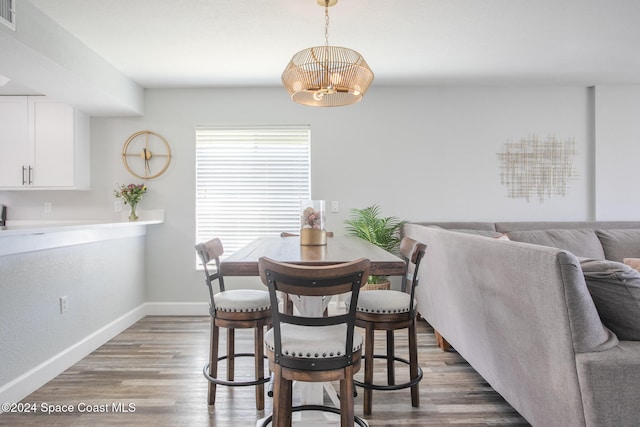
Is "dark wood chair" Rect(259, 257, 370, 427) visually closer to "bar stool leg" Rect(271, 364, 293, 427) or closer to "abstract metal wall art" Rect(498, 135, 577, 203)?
"bar stool leg" Rect(271, 364, 293, 427)

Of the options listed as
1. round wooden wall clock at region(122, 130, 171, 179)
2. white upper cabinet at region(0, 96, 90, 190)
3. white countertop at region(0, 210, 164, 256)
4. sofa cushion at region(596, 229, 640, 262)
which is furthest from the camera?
round wooden wall clock at region(122, 130, 171, 179)

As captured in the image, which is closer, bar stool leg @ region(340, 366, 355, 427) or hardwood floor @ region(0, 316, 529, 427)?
bar stool leg @ region(340, 366, 355, 427)

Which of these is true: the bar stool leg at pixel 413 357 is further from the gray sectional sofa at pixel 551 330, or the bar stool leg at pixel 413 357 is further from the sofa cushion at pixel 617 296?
the sofa cushion at pixel 617 296

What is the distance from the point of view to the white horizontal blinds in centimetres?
429

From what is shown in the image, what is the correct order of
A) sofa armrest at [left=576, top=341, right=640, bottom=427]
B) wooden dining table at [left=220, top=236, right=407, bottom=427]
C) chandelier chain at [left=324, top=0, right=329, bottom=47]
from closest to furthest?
sofa armrest at [left=576, top=341, right=640, bottom=427], wooden dining table at [left=220, top=236, right=407, bottom=427], chandelier chain at [left=324, top=0, right=329, bottom=47]

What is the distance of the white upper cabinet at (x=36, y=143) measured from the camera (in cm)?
388

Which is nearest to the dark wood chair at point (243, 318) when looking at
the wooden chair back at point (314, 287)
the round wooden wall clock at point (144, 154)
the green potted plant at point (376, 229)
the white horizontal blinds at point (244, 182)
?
the wooden chair back at point (314, 287)

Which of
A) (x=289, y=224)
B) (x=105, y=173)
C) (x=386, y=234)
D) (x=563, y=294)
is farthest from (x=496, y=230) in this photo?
(x=105, y=173)

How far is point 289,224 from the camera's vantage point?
14.1 ft

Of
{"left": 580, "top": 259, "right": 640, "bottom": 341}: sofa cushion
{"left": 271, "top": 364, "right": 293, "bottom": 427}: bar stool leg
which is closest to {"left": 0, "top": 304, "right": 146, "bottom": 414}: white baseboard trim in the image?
{"left": 271, "top": 364, "right": 293, "bottom": 427}: bar stool leg

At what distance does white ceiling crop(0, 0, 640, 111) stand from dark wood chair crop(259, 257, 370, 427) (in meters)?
1.81

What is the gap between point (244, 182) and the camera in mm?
4301

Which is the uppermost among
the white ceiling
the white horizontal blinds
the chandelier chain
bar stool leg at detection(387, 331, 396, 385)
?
the white ceiling

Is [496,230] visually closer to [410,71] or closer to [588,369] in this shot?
[410,71]
